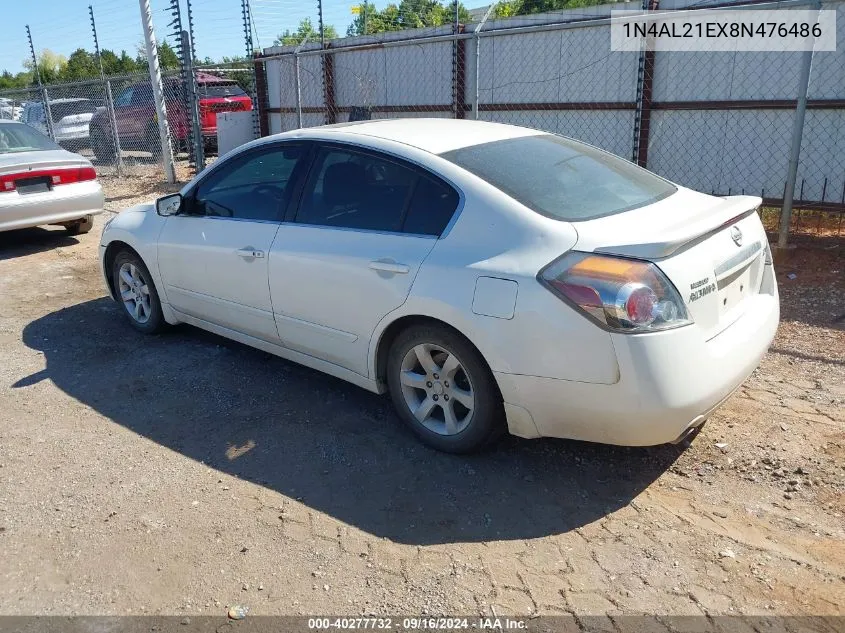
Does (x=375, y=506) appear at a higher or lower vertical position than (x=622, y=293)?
lower

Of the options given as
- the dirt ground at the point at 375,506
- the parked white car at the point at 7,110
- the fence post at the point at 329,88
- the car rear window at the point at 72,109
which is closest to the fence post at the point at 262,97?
the fence post at the point at 329,88

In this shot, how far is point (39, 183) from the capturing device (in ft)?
27.2

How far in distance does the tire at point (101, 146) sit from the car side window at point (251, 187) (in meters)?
13.8

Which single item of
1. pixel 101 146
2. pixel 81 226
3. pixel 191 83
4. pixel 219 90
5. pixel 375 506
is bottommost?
pixel 375 506

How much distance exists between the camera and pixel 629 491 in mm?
3311

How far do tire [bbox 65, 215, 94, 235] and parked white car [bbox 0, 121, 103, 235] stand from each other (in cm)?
22

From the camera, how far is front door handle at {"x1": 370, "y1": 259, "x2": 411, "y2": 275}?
3505 millimetres

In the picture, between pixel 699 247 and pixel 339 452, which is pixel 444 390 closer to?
pixel 339 452

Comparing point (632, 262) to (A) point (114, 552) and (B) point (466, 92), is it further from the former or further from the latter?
(B) point (466, 92)

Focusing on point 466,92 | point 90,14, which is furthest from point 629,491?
point 90,14

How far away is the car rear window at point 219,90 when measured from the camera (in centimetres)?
1670

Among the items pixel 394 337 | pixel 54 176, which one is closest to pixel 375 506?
pixel 394 337

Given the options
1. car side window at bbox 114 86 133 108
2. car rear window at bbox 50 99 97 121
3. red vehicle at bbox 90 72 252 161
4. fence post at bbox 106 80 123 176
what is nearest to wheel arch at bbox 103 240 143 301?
fence post at bbox 106 80 123 176

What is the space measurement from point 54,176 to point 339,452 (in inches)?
258
